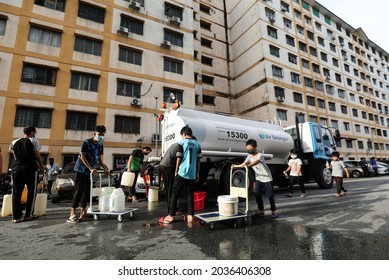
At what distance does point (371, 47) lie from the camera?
4091cm

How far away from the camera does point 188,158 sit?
12.7 feet

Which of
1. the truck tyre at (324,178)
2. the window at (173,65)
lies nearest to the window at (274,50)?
the window at (173,65)

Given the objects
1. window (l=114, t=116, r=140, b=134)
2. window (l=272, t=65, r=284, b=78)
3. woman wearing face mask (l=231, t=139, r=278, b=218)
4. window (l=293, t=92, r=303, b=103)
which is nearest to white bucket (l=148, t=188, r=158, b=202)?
woman wearing face mask (l=231, t=139, r=278, b=218)

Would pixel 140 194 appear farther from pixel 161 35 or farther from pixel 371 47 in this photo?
pixel 371 47

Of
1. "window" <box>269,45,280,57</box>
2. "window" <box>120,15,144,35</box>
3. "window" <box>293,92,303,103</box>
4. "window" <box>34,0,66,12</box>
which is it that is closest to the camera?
"window" <box>34,0,66,12</box>

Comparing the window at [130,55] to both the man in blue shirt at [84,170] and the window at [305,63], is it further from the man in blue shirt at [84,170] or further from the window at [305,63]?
the window at [305,63]

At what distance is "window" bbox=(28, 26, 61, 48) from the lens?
1343cm

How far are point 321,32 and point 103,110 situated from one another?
34.2 m

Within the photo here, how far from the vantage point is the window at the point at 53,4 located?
14.0 metres

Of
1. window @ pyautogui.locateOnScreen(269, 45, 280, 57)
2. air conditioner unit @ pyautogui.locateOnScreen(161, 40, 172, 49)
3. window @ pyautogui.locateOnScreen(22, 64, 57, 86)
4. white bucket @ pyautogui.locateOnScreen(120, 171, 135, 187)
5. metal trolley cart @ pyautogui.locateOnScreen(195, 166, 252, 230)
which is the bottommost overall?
metal trolley cart @ pyautogui.locateOnScreen(195, 166, 252, 230)

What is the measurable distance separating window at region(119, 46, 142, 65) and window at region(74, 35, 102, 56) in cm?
159

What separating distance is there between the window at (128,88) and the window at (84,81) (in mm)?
1570

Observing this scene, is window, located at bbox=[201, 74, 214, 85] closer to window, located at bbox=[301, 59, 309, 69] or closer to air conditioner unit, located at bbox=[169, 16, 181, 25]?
air conditioner unit, located at bbox=[169, 16, 181, 25]
